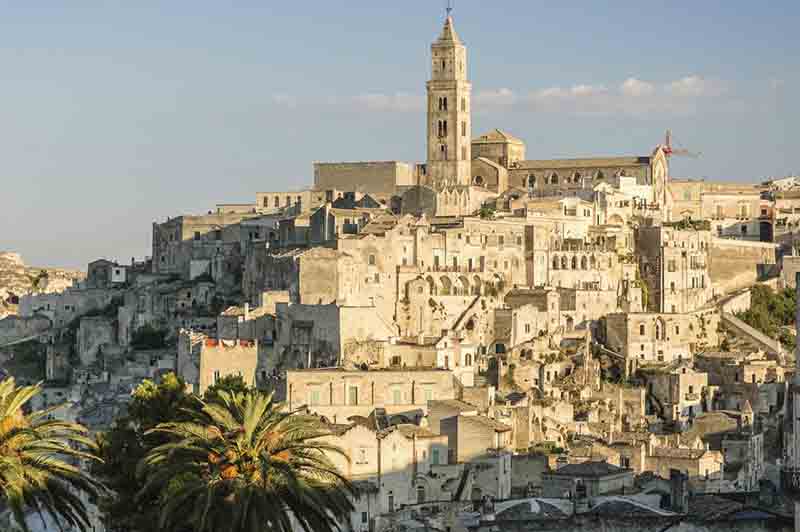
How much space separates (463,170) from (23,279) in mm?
37365

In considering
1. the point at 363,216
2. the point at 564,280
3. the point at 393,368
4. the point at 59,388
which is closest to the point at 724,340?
the point at 564,280

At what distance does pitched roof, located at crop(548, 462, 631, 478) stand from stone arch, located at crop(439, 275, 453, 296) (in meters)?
26.6

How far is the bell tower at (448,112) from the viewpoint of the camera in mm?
108750

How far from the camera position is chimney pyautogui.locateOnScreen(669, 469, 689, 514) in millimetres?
47281

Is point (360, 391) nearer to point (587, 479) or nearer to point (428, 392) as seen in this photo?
point (428, 392)

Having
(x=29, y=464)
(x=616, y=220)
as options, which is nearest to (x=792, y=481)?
(x=29, y=464)

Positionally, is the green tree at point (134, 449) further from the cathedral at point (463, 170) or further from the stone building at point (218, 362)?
the cathedral at point (463, 170)

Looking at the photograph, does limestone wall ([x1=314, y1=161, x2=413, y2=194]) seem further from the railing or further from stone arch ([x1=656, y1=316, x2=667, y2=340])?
the railing

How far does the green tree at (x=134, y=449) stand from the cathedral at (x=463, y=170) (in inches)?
1766

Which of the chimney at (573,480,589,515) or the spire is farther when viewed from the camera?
the spire

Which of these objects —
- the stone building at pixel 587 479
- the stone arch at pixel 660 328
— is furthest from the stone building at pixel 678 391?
the stone building at pixel 587 479

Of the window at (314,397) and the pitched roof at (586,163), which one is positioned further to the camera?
the pitched roof at (586,163)

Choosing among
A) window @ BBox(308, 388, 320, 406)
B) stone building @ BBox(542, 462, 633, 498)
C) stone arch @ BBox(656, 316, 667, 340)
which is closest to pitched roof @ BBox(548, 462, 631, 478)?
stone building @ BBox(542, 462, 633, 498)

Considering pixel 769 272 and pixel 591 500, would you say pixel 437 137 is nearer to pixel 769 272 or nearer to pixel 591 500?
pixel 769 272
